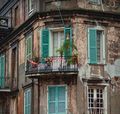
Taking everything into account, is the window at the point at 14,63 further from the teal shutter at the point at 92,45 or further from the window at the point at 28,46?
the teal shutter at the point at 92,45

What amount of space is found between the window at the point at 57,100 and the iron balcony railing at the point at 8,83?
5237mm

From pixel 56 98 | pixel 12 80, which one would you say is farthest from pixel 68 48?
pixel 12 80

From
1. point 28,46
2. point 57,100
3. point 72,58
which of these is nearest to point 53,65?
point 72,58

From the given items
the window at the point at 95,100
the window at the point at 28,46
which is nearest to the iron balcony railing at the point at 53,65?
A: the window at the point at 95,100

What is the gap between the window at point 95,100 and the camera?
2962cm

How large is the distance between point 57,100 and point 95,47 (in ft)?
13.4

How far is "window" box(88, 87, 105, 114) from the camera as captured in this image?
29625 millimetres

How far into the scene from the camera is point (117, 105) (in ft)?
99.3

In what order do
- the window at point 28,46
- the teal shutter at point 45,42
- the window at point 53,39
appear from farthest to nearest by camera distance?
the window at point 28,46 → the teal shutter at point 45,42 → the window at point 53,39

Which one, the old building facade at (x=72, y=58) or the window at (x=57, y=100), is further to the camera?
the window at (x=57, y=100)

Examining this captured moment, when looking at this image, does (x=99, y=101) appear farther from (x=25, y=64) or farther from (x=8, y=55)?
(x=8, y=55)

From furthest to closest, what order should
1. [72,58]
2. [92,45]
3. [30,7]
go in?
[30,7]
[92,45]
[72,58]

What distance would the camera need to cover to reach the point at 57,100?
29.7 m

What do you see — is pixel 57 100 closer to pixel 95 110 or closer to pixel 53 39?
pixel 95 110
